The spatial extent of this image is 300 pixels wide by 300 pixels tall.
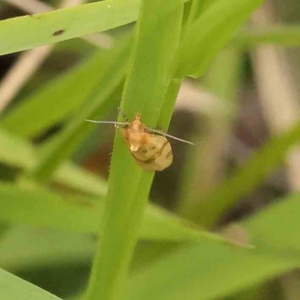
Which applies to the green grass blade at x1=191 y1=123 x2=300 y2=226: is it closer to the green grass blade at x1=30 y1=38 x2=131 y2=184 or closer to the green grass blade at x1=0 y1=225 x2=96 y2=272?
the green grass blade at x1=0 y1=225 x2=96 y2=272

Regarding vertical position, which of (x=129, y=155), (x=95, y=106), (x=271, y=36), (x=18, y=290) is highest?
(x=271, y=36)

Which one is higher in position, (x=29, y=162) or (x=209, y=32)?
(x=29, y=162)

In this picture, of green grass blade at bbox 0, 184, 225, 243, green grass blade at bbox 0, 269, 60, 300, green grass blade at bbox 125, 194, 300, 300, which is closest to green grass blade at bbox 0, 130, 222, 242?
green grass blade at bbox 0, 184, 225, 243

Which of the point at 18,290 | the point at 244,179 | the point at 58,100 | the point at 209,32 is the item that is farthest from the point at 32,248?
the point at 209,32

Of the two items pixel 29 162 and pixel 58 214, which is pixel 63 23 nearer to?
pixel 58 214

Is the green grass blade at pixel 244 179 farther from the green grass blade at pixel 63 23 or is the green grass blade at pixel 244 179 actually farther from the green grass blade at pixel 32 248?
the green grass blade at pixel 63 23

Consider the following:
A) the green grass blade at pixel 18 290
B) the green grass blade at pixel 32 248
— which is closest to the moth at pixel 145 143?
the green grass blade at pixel 18 290

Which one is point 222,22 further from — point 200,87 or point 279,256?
point 200,87
